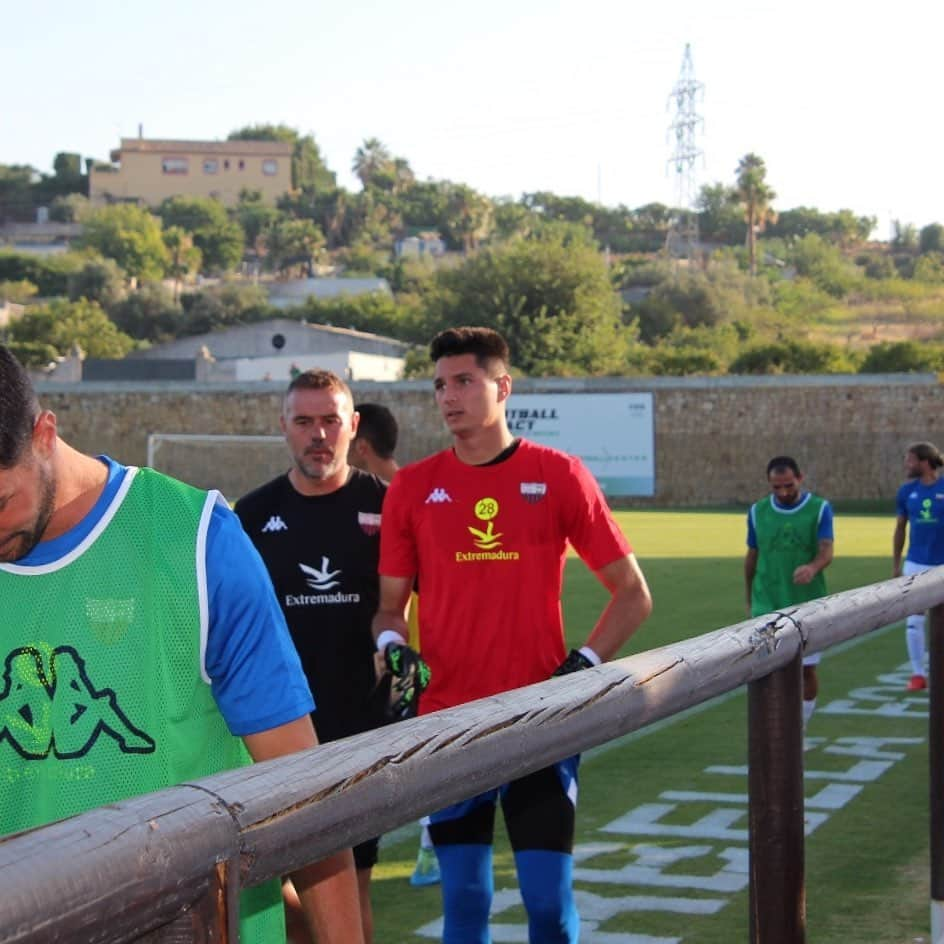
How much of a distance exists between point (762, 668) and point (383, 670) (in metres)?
2.49

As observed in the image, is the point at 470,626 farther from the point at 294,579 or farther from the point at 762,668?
the point at 762,668

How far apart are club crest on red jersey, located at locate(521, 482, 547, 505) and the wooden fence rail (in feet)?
6.35

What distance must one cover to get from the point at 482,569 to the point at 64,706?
2.81 m

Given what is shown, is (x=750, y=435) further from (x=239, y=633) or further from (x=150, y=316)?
(x=150, y=316)

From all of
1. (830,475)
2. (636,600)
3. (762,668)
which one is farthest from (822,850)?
(830,475)

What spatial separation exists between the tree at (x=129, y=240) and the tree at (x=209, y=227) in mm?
5384

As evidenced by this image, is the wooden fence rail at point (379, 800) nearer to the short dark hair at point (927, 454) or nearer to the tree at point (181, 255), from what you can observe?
the short dark hair at point (927, 454)

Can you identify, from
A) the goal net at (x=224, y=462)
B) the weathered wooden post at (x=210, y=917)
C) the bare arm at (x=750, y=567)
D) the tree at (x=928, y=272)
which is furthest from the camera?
the tree at (x=928, y=272)

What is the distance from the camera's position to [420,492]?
5641 mm

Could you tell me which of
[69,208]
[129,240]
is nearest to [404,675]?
[129,240]

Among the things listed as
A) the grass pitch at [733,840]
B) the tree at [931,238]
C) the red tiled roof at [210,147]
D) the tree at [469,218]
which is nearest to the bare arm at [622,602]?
the grass pitch at [733,840]

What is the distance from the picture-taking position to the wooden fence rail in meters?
1.53

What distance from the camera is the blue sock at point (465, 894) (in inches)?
202

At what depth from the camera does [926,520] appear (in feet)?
43.4
